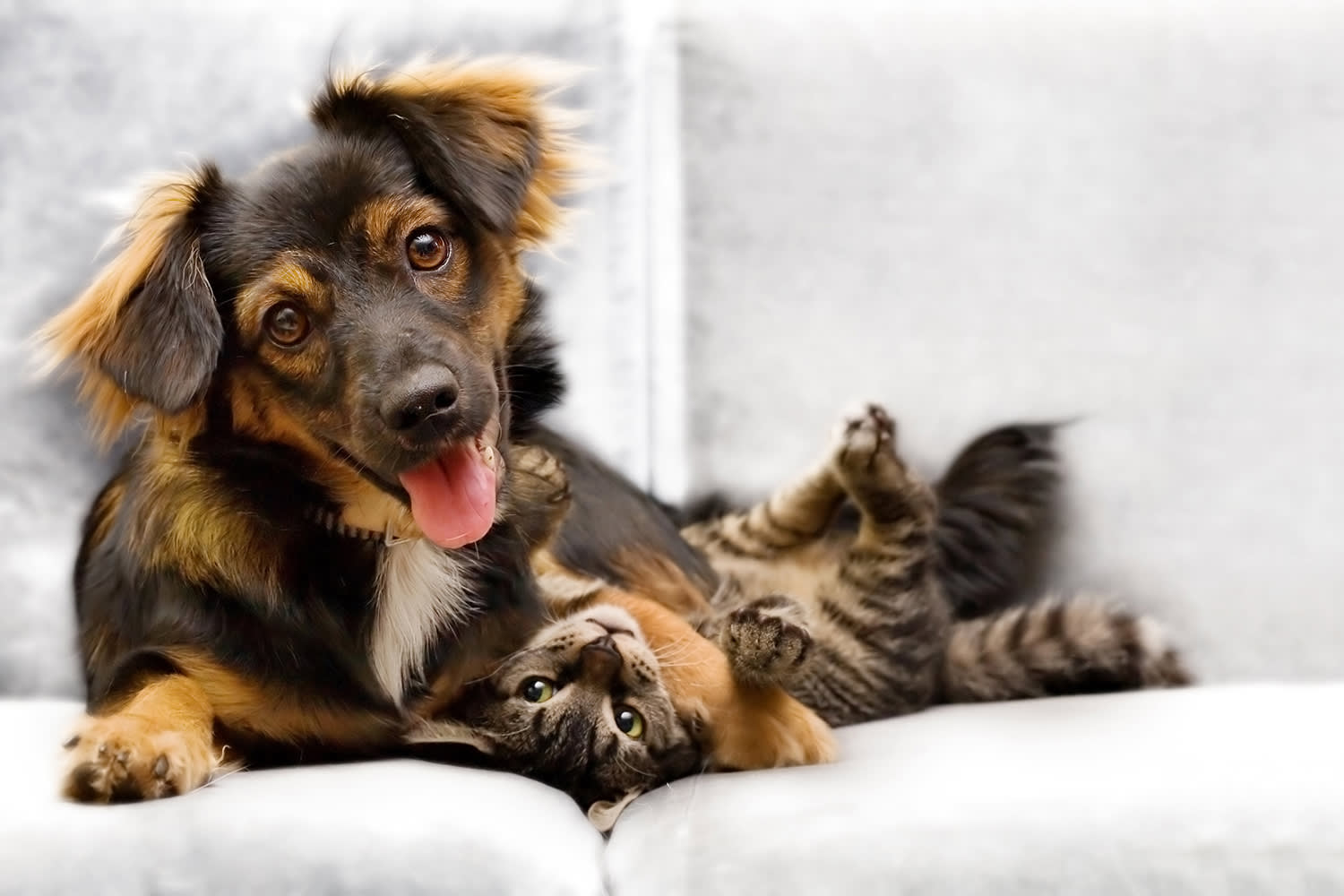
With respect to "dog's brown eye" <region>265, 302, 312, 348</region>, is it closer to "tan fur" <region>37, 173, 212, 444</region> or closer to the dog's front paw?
"tan fur" <region>37, 173, 212, 444</region>

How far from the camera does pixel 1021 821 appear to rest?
1.15 metres

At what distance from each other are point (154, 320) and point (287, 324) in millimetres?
132

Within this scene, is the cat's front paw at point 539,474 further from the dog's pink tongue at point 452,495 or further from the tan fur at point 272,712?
the tan fur at point 272,712

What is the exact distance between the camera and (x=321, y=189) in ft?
4.26

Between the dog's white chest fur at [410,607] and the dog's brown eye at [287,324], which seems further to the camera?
the dog's white chest fur at [410,607]

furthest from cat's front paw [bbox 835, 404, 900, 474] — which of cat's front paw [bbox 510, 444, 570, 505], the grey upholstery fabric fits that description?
cat's front paw [bbox 510, 444, 570, 505]

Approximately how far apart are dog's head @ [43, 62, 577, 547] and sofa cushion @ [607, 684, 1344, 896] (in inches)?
16.5

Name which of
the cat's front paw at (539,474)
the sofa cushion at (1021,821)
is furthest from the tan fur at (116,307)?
the sofa cushion at (1021,821)

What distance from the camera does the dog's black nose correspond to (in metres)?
1.17

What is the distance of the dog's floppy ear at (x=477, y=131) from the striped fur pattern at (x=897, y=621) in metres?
0.54

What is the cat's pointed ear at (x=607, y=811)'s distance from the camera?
136 centimetres

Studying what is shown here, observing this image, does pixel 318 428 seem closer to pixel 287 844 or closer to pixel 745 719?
pixel 287 844

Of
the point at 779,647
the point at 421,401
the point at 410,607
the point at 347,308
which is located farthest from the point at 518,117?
the point at 779,647

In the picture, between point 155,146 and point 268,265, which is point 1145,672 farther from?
point 155,146
